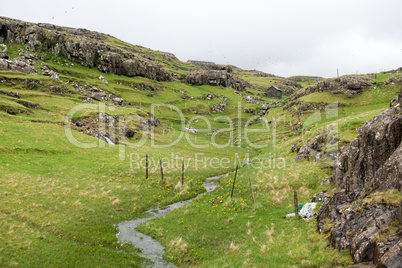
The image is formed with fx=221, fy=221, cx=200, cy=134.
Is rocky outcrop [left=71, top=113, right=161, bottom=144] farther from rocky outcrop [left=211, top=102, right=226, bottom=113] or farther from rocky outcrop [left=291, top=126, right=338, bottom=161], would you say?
rocky outcrop [left=211, top=102, right=226, bottom=113]

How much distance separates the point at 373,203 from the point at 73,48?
17166 centimetres

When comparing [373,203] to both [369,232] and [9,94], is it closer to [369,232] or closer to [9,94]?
[369,232]

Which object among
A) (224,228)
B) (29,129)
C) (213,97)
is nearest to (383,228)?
(224,228)

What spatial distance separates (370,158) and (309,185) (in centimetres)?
1557

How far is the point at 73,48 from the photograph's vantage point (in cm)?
14450

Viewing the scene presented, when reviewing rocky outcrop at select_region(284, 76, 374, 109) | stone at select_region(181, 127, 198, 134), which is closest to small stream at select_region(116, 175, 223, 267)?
stone at select_region(181, 127, 198, 134)

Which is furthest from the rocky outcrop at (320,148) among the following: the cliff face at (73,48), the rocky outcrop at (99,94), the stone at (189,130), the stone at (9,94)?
the cliff face at (73,48)

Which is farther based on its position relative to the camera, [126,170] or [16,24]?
[16,24]

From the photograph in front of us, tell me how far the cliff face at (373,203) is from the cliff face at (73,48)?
160247 mm

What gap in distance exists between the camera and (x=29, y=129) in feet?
167

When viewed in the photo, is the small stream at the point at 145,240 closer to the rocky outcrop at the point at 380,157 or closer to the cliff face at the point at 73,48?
the rocky outcrop at the point at 380,157

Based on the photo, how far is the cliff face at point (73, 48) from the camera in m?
132

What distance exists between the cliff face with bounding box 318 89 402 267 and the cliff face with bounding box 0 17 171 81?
6309 inches

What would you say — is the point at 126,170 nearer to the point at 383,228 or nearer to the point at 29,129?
the point at 29,129
